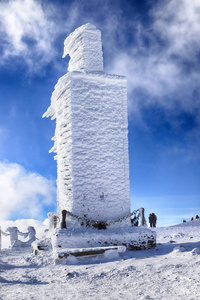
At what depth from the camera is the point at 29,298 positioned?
488cm

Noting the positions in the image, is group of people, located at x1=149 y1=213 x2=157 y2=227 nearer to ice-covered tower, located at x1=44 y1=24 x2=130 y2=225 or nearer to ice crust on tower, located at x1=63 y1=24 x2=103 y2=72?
ice-covered tower, located at x1=44 y1=24 x2=130 y2=225

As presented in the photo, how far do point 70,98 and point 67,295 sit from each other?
298 inches

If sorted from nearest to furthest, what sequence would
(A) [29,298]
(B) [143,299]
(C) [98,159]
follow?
(B) [143,299], (A) [29,298], (C) [98,159]

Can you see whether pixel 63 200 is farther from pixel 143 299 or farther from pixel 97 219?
pixel 143 299

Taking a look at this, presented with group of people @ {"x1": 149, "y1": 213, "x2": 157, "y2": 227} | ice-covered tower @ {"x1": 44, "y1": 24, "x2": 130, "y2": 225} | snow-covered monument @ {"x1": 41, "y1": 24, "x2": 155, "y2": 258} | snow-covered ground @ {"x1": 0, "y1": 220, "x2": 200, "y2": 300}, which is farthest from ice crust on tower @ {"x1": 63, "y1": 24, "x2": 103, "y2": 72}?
group of people @ {"x1": 149, "y1": 213, "x2": 157, "y2": 227}

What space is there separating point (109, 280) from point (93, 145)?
5.75 m

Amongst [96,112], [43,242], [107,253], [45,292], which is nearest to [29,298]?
[45,292]

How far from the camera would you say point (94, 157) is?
1048 centimetres

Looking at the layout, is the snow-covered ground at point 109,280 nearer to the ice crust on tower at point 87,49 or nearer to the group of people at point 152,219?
the ice crust on tower at point 87,49

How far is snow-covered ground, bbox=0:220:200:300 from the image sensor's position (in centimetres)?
474

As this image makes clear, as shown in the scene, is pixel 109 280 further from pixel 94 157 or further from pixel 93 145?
pixel 93 145

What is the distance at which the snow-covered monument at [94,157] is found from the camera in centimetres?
984

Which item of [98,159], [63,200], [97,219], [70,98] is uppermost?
[70,98]

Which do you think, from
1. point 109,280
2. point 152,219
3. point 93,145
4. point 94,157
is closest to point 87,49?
point 93,145
